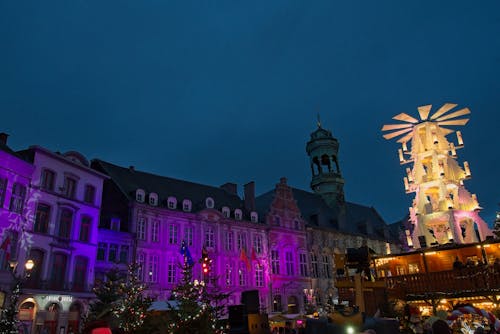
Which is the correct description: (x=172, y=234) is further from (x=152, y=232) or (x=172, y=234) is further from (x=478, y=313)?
(x=478, y=313)

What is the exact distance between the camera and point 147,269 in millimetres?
32875

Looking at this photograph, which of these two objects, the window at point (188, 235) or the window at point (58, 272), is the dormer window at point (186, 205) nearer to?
the window at point (188, 235)

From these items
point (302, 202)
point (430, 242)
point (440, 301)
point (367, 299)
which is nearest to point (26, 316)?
point (367, 299)

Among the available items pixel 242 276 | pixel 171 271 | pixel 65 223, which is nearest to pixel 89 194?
pixel 65 223

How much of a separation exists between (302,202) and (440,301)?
32.7 m

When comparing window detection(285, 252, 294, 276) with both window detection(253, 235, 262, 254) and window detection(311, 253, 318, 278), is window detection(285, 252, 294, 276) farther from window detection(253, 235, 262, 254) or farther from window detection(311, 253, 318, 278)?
window detection(253, 235, 262, 254)

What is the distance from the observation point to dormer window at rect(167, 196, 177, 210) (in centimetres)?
3675

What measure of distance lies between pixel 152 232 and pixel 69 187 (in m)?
8.12

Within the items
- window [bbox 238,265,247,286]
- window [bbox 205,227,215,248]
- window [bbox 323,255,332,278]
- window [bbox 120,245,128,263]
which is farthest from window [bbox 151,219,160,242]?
window [bbox 323,255,332,278]

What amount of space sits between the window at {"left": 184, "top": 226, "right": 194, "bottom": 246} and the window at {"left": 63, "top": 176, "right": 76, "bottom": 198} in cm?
1089

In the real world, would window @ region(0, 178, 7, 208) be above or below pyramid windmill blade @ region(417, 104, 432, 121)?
below

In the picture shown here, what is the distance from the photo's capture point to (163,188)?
3981cm

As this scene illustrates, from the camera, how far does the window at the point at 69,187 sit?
98.1 feet

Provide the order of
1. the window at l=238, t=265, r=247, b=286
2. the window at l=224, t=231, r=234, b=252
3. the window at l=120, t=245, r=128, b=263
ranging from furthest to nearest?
1. the window at l=224, t=231, r=234, b=252
2. the window at l=238, t=265, r=247, b=286
3. the window at l=120, t=245, r=128, b=263
